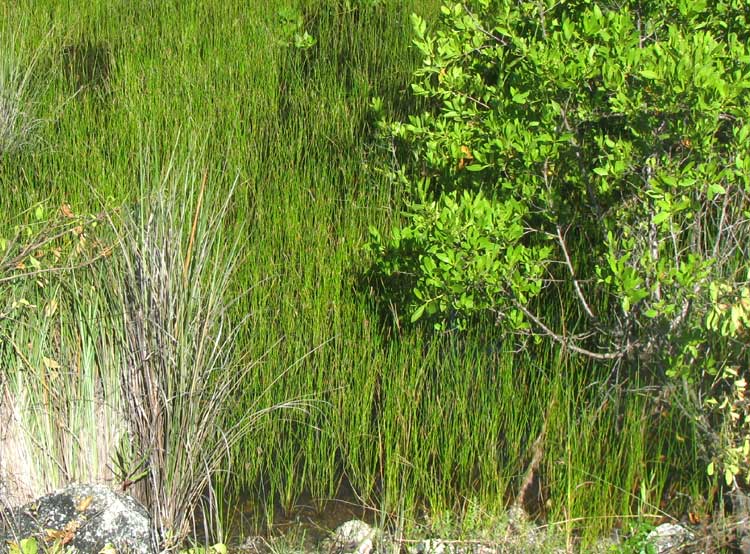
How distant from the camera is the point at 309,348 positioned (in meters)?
3.92

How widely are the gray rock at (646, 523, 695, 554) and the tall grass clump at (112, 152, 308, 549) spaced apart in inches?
56.1

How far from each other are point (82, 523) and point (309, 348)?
50.5 inches

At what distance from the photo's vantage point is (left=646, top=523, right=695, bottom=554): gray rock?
294 cm

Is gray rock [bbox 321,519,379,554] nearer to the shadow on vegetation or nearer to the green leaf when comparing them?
the green leaf

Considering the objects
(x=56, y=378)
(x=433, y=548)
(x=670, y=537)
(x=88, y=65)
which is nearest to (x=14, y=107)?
(x=88, y=65)

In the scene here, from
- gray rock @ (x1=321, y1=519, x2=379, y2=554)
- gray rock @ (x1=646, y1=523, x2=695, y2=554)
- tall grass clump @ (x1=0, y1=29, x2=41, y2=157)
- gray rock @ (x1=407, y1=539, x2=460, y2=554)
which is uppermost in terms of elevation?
tall grass clump @ (x1=0, y1=29, x2=41, y2=157)

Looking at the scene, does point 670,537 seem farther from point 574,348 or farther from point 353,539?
point 353,539

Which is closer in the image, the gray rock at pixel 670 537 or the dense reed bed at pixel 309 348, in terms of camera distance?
the gray rock at pixel 670 537

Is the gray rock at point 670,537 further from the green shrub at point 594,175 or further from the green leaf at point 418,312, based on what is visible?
the green leaf at point 418,312

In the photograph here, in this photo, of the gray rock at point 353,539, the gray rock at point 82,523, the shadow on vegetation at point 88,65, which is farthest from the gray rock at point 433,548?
the shadow on vegetation at point 88,65

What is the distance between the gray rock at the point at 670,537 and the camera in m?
2.94

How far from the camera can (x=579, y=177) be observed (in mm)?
3635

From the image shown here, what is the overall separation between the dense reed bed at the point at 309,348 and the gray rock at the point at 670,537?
0.20ft

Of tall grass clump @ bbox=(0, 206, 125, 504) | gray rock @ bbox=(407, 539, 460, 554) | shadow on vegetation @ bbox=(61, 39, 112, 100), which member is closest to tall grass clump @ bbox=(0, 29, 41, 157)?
shadow on vegetation @ bbox=(61, 39, 112, 100)
